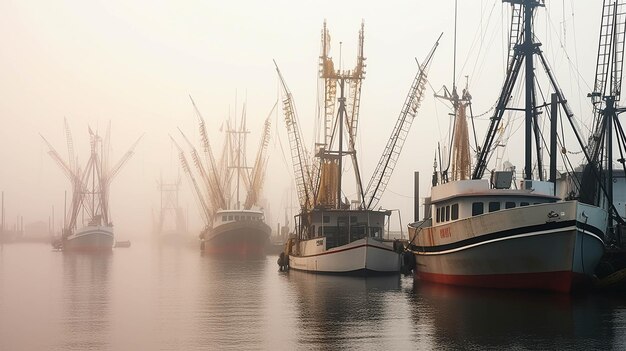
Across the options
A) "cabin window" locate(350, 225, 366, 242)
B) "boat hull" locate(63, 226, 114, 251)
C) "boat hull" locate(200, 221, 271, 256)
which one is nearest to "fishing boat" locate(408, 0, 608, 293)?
"cabin window" locate(350, 225, 366, 242)

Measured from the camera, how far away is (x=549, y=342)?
68.7 ft

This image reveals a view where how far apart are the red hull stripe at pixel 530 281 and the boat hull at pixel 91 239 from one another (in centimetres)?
8527

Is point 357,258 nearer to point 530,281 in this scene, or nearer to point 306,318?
point 530,281

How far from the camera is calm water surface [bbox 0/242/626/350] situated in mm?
21234

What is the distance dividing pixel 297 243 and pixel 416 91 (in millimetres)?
17823

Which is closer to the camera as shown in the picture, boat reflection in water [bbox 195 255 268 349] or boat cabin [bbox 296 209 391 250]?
boat reflection in water [bbox 195 255 268 349]

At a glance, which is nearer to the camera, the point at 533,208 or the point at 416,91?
the point at 533,208

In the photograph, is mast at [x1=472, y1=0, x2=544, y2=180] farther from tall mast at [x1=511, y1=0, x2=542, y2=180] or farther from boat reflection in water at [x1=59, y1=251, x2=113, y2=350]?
boat reflection in water at [x1=59, y1=251, x2=113, y2=350]

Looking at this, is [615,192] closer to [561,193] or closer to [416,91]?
[561,193]

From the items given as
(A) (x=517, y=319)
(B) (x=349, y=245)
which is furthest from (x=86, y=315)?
(B) (x=349, y=245)

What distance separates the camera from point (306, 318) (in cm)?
2705

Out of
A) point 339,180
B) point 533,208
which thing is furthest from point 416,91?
point 533,208

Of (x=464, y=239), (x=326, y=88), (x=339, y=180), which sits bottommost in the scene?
(x=464, y=239)

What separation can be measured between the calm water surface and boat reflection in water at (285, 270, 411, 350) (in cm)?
4
